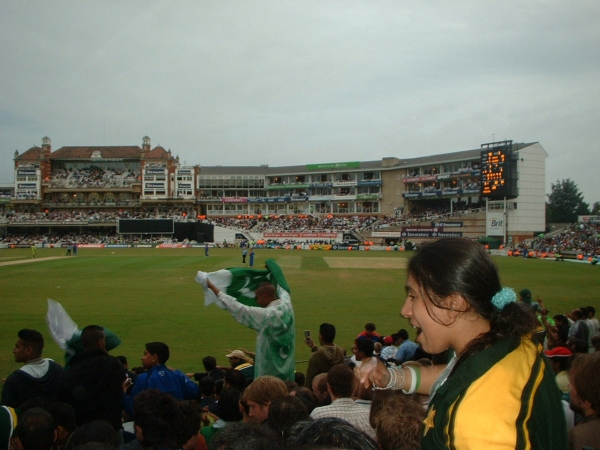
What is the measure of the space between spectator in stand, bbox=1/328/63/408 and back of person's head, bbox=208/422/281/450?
2.95 metres

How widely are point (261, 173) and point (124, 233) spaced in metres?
29.2

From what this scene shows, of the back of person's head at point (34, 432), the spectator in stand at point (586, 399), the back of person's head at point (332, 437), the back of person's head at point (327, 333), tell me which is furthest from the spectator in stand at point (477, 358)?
the back of person's head at point (327, 333)

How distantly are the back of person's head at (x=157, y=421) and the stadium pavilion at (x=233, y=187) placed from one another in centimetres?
7202

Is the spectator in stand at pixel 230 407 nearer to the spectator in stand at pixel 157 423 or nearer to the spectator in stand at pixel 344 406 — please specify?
the spectator in stand at pixel 157 423

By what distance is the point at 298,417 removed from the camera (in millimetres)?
3146

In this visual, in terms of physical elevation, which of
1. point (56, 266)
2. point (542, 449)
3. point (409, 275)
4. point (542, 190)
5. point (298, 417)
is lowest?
point (56, 266)

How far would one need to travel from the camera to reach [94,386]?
439cm

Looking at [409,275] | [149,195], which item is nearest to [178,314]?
[409,275]

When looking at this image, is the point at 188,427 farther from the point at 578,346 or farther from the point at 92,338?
the point at 578,346

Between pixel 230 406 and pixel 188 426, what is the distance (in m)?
0.93

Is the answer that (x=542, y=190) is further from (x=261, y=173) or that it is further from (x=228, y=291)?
(x=228, y=291)

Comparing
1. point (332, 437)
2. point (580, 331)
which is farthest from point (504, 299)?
point (580, 331)

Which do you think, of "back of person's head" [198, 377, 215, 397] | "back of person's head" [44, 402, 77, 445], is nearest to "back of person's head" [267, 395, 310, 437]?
"back of person's head" [44, 402, 77, 445]

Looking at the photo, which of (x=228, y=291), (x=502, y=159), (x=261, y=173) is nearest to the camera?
(x=228, y=291)
